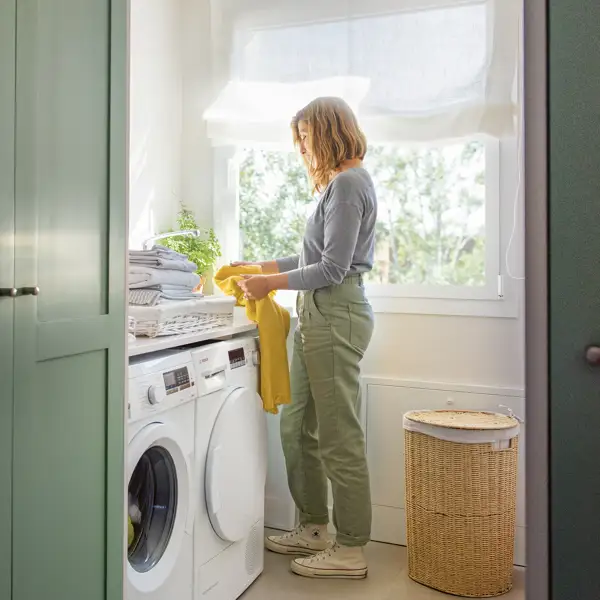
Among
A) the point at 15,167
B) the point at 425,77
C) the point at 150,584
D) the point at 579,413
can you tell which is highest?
the point at 425,77

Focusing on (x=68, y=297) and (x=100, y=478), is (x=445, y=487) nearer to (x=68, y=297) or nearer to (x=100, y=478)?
(x=100, y=478)

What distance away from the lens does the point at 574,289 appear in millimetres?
1102

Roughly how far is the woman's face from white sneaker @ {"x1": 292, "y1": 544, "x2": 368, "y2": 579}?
1.39m

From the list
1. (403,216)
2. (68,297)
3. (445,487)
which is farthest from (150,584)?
(403,216)

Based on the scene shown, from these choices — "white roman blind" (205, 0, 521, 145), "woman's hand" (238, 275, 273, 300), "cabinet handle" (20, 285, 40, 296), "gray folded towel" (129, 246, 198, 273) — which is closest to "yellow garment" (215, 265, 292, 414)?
"woman's hand" (238, 275, 273, 300)

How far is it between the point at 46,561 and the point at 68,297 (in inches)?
20.5

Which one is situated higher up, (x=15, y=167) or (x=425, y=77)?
(x=425, y=77)

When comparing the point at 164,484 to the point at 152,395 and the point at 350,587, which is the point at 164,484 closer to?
the point at 152,395

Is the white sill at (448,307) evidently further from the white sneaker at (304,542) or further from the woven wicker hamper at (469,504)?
the white sneaker at (304,542)

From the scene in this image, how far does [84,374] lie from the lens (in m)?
1.54

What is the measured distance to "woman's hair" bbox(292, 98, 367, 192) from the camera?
2561 millimetres

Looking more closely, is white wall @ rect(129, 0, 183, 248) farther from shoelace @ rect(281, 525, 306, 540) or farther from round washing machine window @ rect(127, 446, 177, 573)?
shoelace @ rect(281, 525, 306, 540)

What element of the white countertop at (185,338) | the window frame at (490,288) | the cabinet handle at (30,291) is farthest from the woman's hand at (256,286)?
the cabinet handle at (30,291)

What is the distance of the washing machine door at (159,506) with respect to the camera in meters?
1.94
